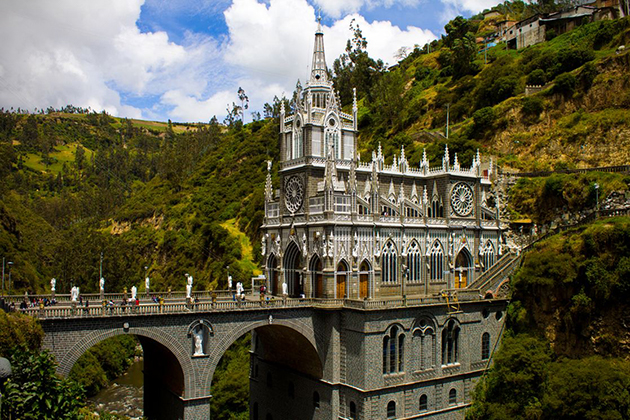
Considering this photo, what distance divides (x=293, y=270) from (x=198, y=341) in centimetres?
1186

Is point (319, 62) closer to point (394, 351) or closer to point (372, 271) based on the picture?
point (372, 271)

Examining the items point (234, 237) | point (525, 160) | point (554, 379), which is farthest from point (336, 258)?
point (234, 237)

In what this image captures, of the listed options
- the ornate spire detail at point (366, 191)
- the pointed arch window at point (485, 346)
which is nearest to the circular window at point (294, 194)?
the ornate spire detail at point (366, 191)

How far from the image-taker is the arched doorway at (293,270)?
150ft

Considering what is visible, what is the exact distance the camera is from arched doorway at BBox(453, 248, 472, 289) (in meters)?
49.9

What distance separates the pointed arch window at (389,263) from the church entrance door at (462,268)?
7.75m

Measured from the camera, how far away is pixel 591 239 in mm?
38656

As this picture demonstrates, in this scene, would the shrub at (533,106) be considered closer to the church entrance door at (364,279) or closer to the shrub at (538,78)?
the shrub at (538,78)

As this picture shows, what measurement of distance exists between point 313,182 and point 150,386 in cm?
2102

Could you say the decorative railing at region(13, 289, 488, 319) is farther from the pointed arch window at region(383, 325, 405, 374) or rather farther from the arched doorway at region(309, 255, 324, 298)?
the pointed arch window at region(383, 325, 405, 374)

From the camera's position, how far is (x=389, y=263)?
147 feet

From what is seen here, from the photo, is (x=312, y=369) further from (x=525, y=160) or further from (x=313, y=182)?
(x=525, y=160)

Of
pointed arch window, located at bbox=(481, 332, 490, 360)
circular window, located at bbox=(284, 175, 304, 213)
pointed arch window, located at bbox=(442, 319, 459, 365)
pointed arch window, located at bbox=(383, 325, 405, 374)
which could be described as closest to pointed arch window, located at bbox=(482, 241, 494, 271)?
pointed arch window, located at bbox=(481, 332, 490, 360)

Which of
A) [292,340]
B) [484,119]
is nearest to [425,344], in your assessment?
[292,340]
